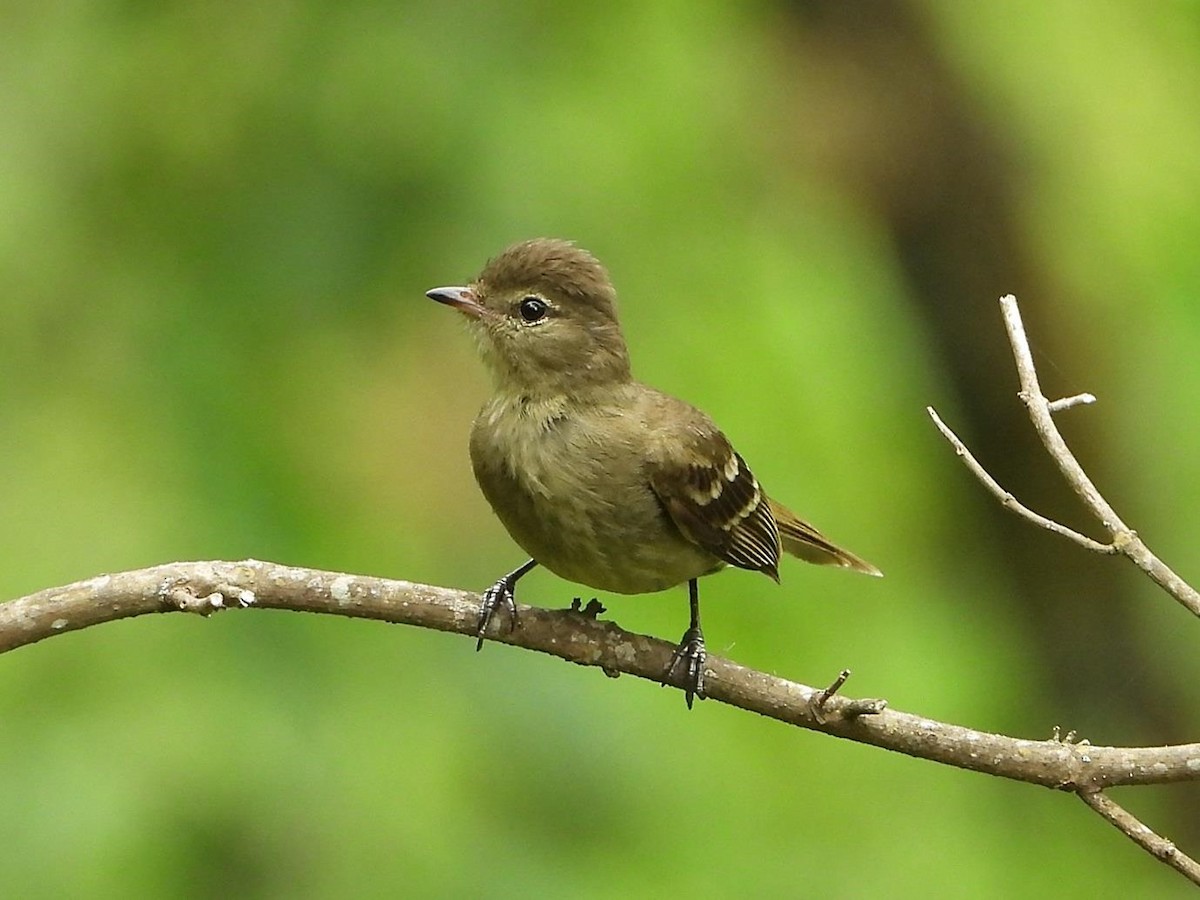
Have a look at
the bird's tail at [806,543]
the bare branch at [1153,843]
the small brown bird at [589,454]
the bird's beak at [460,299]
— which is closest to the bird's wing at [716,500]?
the small brown bird at [589,454]

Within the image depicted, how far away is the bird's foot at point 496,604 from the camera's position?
3378 mm

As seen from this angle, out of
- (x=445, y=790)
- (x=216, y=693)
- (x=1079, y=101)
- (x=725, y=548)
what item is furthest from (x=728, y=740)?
(x=1079, y=101)

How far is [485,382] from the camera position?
491 cm

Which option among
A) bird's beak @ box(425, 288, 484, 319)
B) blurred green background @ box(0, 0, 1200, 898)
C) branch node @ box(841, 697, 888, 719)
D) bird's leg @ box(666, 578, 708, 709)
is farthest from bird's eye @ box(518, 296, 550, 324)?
branch node @ box(841, 697, 888, 719)

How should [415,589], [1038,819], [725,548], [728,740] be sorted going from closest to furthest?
[415,589], [725,548], [728,740], [1038,819]

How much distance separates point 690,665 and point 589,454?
0.65 m

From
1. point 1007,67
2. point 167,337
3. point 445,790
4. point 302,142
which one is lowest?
point 445,790

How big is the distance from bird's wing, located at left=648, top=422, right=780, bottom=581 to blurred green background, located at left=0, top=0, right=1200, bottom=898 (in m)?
0.42

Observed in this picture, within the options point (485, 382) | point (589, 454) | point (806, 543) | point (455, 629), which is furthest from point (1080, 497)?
point (485, 382)

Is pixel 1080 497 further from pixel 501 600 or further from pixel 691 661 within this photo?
pixel 501 600

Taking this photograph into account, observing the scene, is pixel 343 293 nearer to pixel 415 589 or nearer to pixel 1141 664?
pixel 415 589

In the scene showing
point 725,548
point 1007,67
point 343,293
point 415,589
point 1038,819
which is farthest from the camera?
point 1038,819

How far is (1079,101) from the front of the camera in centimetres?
559

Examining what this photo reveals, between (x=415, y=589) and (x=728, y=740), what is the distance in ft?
6.03
